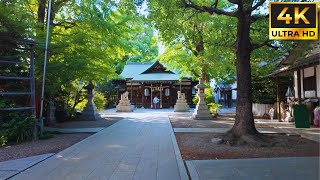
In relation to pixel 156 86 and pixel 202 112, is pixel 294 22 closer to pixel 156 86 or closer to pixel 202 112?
pixel 202 112

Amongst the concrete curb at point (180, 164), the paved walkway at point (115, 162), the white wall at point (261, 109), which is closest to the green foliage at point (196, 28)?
the white wall at point (261, 109)

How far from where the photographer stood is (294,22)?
25.0 ft

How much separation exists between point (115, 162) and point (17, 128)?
516 cm

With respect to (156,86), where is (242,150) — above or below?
below

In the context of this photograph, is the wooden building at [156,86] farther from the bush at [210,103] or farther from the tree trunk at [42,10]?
the tree trunk at [42,10]

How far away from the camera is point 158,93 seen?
135 ft

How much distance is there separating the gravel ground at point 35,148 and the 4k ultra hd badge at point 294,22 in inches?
279

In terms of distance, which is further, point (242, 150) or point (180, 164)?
point (242, 150)

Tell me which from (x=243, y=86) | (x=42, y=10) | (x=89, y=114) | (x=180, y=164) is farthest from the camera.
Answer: (x=89, y=114)

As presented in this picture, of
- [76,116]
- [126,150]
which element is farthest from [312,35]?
[76,116]

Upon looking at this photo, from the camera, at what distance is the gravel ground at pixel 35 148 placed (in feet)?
30.5

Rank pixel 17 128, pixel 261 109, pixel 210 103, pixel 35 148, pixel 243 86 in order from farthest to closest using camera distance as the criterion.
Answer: pixel 210 103, pixel 261 109, pixel 243 86, pixel 17 128, pixel 35 148

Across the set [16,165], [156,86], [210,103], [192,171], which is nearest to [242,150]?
[192,171]

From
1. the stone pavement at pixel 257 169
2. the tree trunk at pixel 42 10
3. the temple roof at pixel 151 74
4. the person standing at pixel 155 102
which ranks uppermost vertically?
the tree trunk at pixel 42 10
